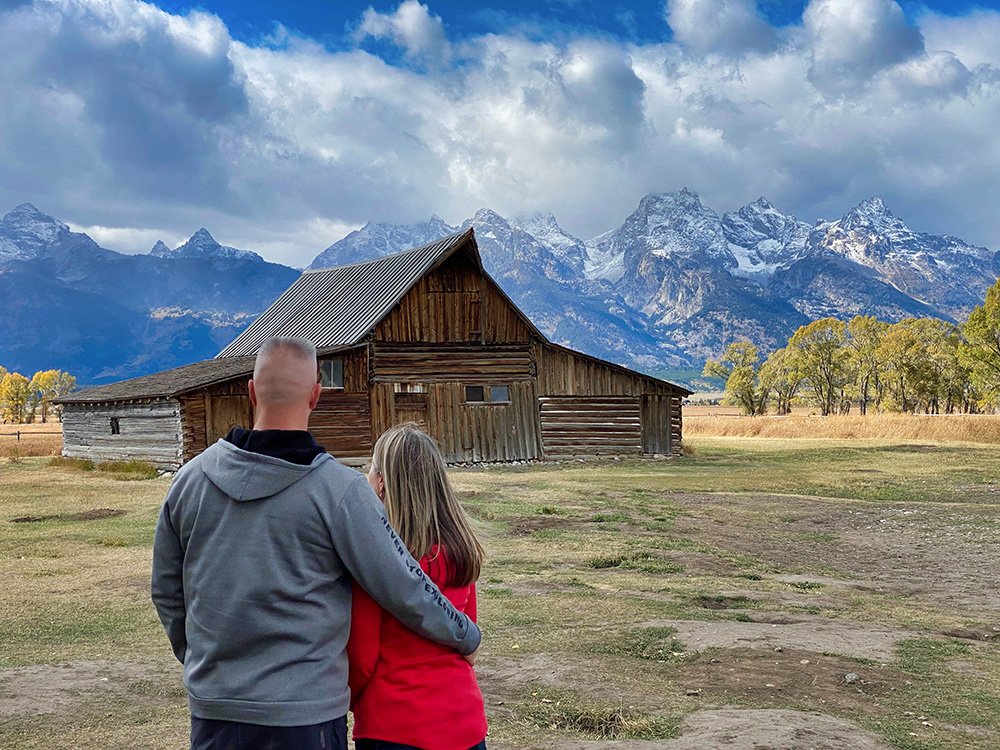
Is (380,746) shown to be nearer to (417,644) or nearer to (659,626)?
(417,644)

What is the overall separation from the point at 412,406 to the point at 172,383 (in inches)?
321

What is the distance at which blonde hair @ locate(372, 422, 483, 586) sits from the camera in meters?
3.48

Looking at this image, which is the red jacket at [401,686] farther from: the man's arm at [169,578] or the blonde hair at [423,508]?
the man's arm at [169,578]

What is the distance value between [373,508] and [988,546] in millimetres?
14936

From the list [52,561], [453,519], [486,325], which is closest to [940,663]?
[453,519]

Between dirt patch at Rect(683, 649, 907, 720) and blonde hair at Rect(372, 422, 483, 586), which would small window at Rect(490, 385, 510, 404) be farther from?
blonde hair at Rect(372, 422, 483, 586)

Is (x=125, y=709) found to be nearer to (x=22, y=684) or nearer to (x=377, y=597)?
(x=22, y=684)

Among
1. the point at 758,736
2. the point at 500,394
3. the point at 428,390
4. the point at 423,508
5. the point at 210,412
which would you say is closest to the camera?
the point at 423,508

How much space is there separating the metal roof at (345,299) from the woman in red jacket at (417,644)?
29.3m

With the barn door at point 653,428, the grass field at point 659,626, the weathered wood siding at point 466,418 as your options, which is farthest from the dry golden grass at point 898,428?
the grass field at point 659,626

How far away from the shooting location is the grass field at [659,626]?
636 cm

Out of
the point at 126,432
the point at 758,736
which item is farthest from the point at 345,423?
the point at 758,736

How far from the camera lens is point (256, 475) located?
310 cm

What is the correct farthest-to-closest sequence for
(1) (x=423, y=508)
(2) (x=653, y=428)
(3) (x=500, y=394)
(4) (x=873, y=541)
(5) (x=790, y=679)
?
(2) (x=653, y=428), (3) (x=500, y=394), (4) (x=873, y=541), (5) (x=790, y=679), (1) (x=423, y=508)
